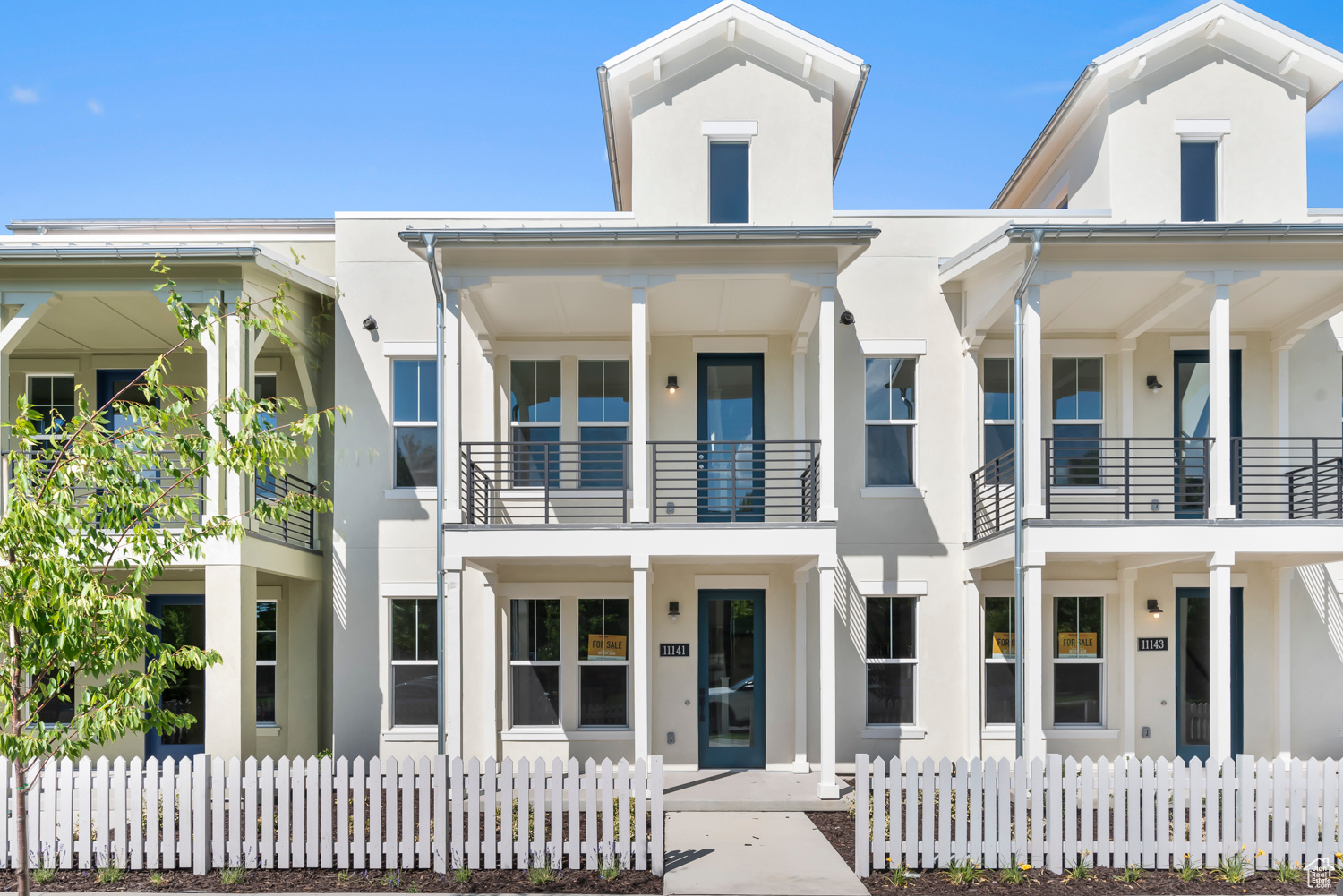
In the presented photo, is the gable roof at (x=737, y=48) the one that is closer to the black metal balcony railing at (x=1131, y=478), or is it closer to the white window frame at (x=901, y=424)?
the white window frame at (x=901, y=424)

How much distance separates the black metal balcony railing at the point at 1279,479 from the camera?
41.6 feet

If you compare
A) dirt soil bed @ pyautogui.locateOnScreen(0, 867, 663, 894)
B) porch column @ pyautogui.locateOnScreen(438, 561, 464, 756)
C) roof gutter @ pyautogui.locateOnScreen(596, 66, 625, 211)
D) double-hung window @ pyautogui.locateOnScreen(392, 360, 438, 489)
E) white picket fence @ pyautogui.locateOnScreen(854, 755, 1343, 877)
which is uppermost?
roof gutter @ pyautogui.locateOnScreen(596, 66, 625, 211)

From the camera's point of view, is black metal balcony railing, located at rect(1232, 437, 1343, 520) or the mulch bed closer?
the mulch bed

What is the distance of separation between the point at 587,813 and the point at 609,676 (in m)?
4.94

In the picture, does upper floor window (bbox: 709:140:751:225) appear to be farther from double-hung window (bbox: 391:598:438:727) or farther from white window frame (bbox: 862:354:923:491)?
double-hung window (bbox: 391:598:438:727)

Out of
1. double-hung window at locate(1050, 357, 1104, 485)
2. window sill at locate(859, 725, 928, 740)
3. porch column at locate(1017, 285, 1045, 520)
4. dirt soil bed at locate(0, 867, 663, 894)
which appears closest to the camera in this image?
dirt soil bed at locate(0, 867, 663, 894)

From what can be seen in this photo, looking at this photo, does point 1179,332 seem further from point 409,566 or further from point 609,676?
point 409,566

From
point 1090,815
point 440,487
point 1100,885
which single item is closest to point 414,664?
point 440,487

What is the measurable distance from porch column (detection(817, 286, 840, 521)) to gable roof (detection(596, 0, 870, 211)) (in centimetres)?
416

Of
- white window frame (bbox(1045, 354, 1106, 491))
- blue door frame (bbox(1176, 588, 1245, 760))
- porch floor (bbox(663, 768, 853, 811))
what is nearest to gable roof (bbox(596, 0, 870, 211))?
white window frame (bbox(1045, 354, 1106, 491))

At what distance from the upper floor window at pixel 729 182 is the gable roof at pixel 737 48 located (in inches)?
50.9

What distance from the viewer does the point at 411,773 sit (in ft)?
27.5

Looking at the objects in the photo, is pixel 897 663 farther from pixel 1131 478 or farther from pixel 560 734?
pixel 560 734

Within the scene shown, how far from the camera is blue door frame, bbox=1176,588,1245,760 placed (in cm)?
1299
